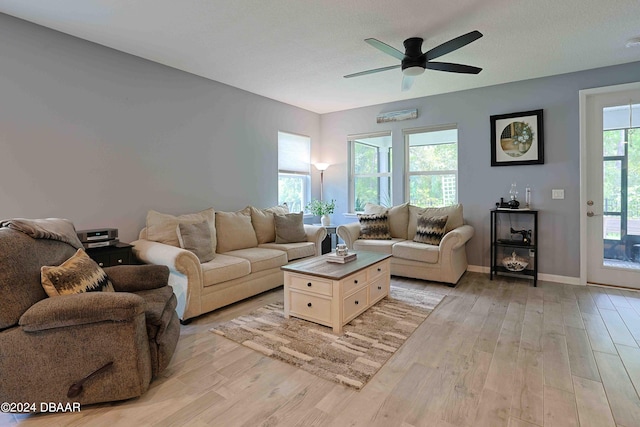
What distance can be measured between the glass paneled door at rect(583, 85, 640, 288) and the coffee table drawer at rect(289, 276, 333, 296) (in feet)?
11.4

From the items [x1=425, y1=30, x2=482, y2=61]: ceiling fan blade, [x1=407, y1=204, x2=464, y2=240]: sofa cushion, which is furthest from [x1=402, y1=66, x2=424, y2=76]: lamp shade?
[x1=407, y1=204, x2=464, y2=240]: sofa cushion

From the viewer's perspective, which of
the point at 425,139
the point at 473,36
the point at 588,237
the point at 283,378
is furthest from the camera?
the point at 425,139

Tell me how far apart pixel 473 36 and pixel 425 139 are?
2.77 meters

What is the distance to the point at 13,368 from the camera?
1.64 m

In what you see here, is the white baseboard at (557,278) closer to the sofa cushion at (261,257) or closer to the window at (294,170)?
the sofa cushion at (261,257)

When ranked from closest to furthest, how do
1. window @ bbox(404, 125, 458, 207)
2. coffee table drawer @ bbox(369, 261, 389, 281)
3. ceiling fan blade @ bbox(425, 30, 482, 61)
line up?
ceiling fan blade @ bbox(425, 30, 482, 61)
coffee table drawer @ bbox(369, 261, 389, 281)
window @ bbox(404, 125, 458, 207)

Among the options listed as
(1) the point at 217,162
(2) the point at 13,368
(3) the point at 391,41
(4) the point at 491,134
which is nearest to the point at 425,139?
(4) the point at 491,134

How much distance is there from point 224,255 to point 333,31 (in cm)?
255

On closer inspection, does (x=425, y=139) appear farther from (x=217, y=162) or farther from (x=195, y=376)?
(x=195, y=376)

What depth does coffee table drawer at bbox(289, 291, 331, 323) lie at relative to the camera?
2785mm

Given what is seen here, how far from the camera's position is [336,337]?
263 cm

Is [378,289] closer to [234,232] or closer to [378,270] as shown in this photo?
[378,270]

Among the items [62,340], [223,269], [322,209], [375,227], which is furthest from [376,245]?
[62,340]

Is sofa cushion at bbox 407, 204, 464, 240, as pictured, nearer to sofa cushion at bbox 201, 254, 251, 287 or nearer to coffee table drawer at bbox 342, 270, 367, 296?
coffee table drawer at bbox 342, 270, 367, 296
